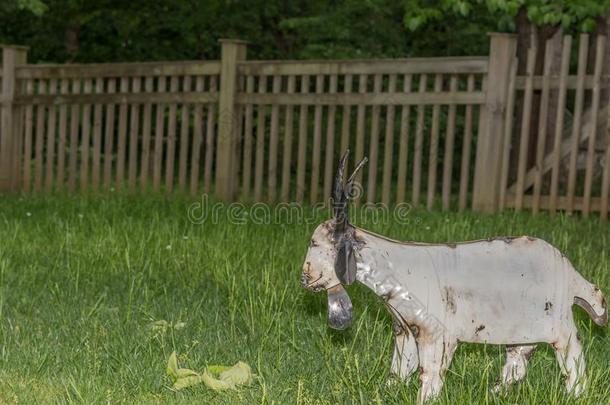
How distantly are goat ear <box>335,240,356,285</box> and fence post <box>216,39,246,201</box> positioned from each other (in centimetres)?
618

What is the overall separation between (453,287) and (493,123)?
17.1 ft

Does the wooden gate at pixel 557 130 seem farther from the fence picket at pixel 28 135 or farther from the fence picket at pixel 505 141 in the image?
the fence picket at pixel 28 135

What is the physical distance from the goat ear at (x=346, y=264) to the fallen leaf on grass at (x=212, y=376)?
63cm

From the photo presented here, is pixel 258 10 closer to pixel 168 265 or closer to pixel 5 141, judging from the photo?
pixel 5 141

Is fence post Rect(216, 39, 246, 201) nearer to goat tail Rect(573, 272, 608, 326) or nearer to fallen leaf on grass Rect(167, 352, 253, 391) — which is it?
fallen leaf on grass Rect(167, 352, 253, 391)

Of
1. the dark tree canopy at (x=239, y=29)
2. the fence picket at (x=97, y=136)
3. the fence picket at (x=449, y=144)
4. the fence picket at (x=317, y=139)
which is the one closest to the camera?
the fence picket at (x=449, y=144)

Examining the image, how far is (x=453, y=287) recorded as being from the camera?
2742 millimetres

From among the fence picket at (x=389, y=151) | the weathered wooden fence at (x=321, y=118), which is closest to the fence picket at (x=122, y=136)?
the weathered wooden fence at (x=321, y=118)

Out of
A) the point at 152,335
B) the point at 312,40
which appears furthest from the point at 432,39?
the point at 152,335

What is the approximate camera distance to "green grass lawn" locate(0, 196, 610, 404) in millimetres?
3076

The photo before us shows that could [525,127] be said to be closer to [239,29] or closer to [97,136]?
[97,136]

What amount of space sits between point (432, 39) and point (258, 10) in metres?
2.96

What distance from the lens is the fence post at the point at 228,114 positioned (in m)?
8.80

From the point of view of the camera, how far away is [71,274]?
16.5ft
